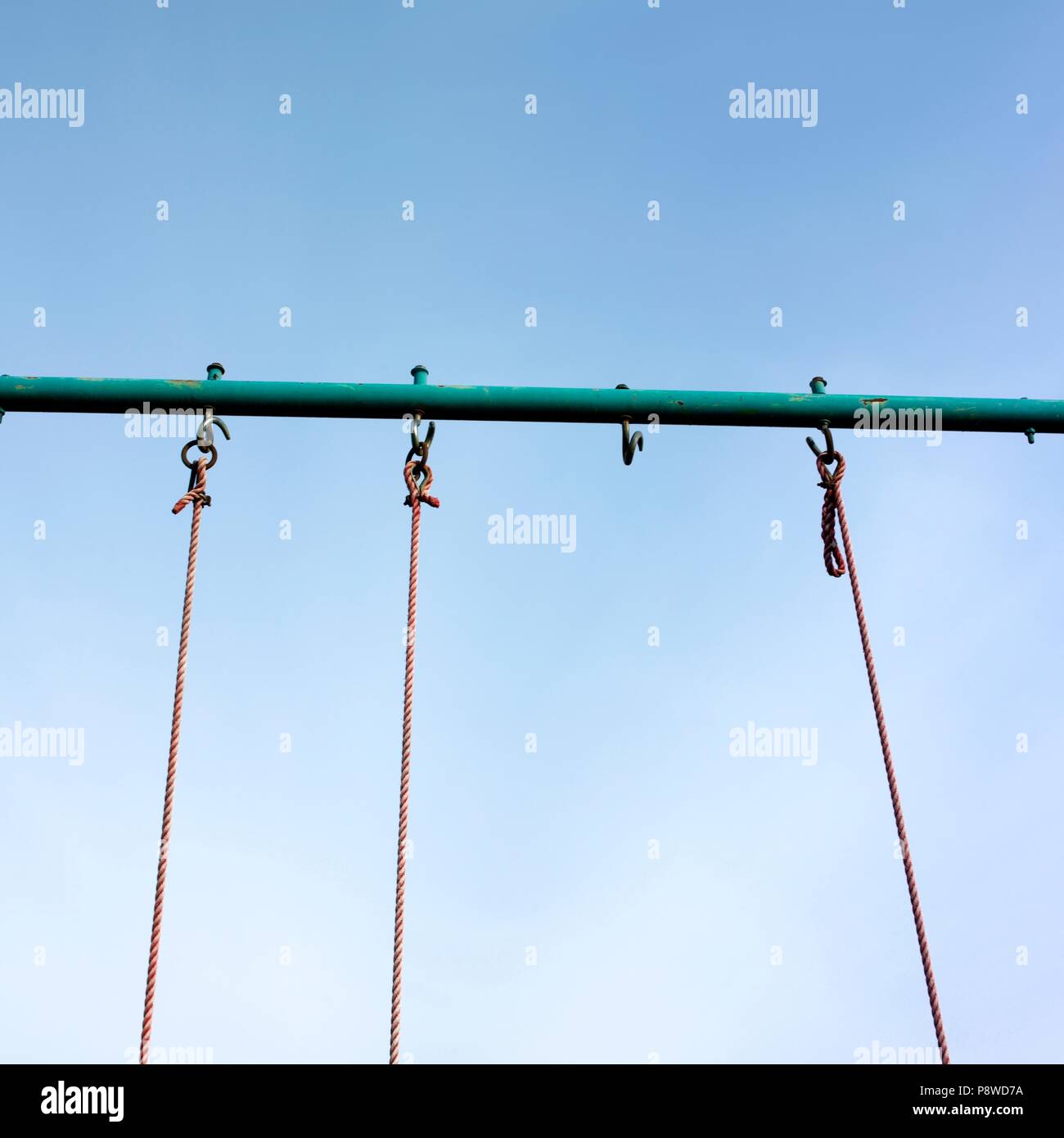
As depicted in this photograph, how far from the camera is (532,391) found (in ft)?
15.2

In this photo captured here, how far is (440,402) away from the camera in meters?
4.62

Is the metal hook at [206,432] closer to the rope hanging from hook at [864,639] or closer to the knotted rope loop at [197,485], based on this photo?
the knotted rope loop at [197,485]

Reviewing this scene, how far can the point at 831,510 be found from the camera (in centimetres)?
465

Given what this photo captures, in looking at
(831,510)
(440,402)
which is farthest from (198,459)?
(831,510)

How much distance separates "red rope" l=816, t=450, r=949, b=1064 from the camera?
11.9 feet

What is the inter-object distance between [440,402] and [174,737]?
5.35 ft

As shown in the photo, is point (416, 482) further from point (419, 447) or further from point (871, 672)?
point (871, 672)


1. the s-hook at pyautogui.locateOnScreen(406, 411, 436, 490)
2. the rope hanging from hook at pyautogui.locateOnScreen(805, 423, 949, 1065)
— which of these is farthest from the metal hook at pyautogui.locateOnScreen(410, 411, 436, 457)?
the rope hanging from hook at pyautogui.locateOnScreen(805, 423, 949, 1065)

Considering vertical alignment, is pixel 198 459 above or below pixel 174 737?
above

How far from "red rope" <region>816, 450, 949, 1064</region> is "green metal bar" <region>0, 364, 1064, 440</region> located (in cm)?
26

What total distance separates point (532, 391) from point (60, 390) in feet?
5.92

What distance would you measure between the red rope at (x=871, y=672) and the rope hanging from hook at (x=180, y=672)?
232 centimetres
